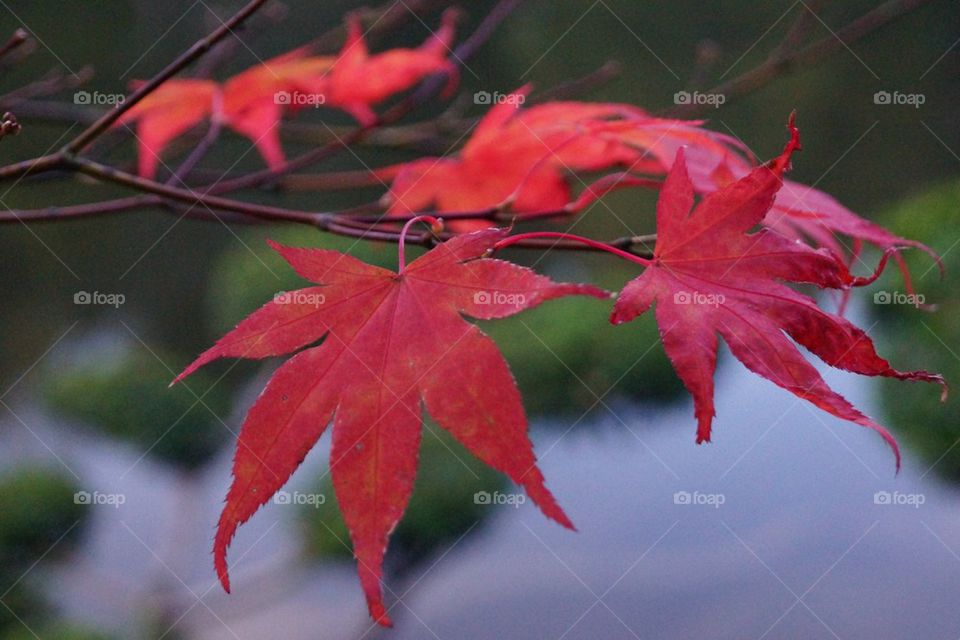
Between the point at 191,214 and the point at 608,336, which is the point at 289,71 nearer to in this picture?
the point at 191,214

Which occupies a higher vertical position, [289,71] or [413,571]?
[289,71]

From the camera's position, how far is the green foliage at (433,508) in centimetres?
144

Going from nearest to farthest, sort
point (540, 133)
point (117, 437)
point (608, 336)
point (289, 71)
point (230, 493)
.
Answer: point (230, 493) < point (540, 133) < point (289, 71) < point (608, 336) < point (117, 437)

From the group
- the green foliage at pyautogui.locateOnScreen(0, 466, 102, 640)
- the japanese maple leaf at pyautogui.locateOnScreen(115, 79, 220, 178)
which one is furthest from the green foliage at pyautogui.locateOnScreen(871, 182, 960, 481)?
the green foliage at pyautogui.locateOnScreen(0, 466, 102, 640)

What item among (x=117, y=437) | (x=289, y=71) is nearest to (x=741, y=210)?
(x=289, y=71)

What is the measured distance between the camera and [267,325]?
288 millimetres

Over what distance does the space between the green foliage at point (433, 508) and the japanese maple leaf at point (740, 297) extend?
1.13 metres

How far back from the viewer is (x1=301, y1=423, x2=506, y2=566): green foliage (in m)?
1.44

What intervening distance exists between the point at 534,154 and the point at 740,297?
0.89ft

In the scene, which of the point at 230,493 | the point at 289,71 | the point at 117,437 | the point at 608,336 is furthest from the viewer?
the point at 117,437

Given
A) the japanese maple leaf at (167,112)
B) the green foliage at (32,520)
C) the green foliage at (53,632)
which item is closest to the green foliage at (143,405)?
the green foliage at (32,520)

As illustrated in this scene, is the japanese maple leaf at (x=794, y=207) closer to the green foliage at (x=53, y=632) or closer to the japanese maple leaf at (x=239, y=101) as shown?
the japanese maple leaf at (x=239, y=101)

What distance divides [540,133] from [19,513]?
4.98ft

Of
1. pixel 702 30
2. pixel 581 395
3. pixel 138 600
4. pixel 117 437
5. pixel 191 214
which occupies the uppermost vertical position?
pixel 191 214
